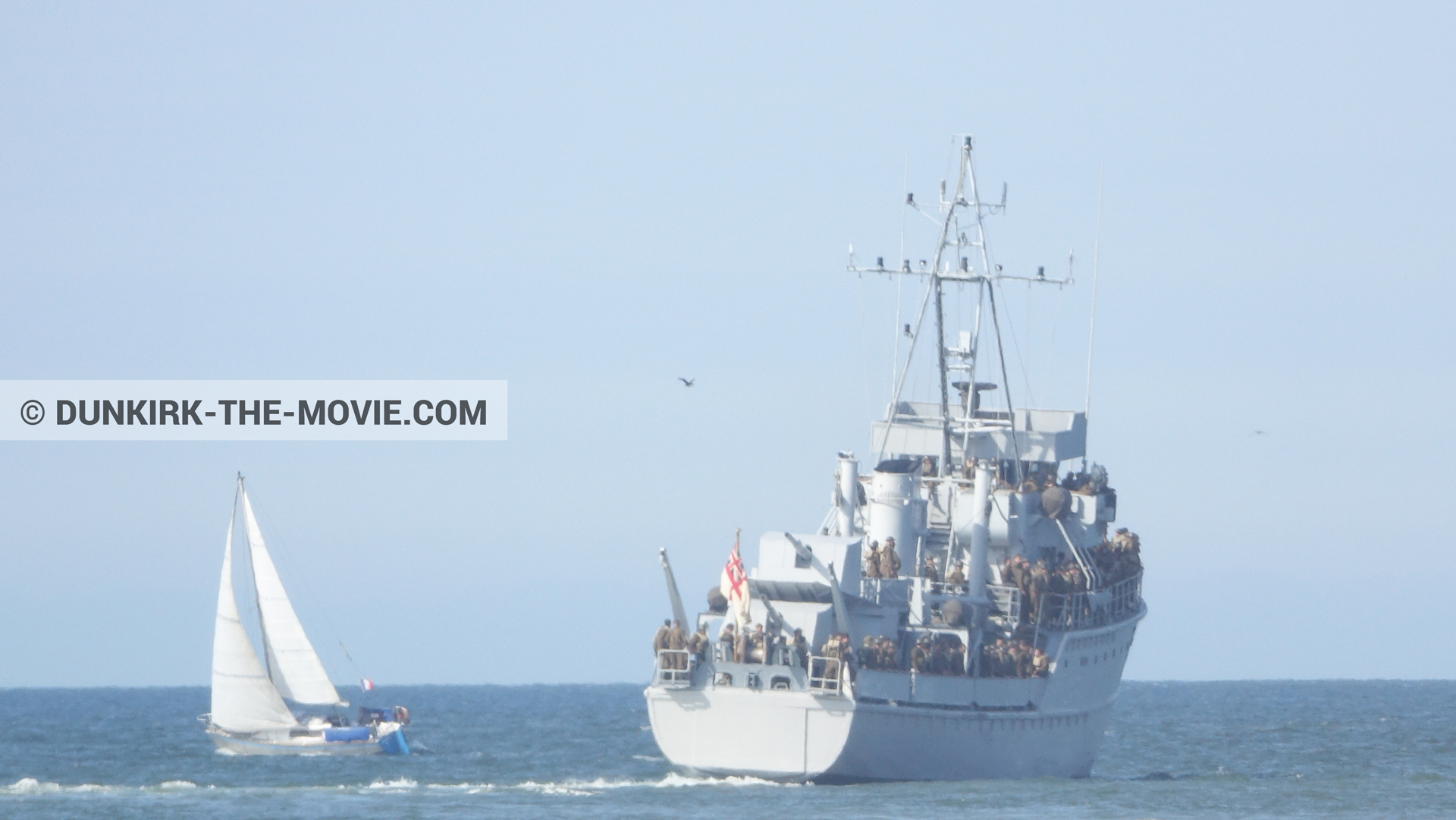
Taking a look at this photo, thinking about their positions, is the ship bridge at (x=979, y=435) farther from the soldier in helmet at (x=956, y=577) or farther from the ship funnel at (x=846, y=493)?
the soldier in helmet at (x=956, y=577)

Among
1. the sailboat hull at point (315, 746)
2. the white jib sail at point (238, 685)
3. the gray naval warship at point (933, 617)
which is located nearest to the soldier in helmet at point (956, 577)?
the gray naval warship at point (933, 617)

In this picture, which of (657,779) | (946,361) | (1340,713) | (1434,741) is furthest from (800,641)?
(1340,713)

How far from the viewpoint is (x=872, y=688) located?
4250 centimetres

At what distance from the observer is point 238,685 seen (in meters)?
62.8

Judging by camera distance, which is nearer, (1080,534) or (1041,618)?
(1041,618)

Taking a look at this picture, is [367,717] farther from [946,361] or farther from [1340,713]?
[1340,713]

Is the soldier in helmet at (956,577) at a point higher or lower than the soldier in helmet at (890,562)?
lower

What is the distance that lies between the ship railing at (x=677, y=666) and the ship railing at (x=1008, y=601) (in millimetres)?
7906

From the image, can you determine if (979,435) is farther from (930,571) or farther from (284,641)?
(284,641)

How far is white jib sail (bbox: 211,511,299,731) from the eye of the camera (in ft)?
206

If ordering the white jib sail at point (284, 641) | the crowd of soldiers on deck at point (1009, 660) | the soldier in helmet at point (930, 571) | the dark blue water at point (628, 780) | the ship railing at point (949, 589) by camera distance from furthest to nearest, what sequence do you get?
the white jib sail at point (284, 641) → the soldier in helmet at point (930, 571) → the ship railing at point (949, 589) → the crowd of soldiers on deck at point (1009, 660) → the dark blue water at point (628, 780)

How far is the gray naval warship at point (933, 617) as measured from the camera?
4222 cm

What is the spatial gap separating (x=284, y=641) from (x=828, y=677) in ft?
95.4

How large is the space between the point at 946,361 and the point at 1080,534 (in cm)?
542
